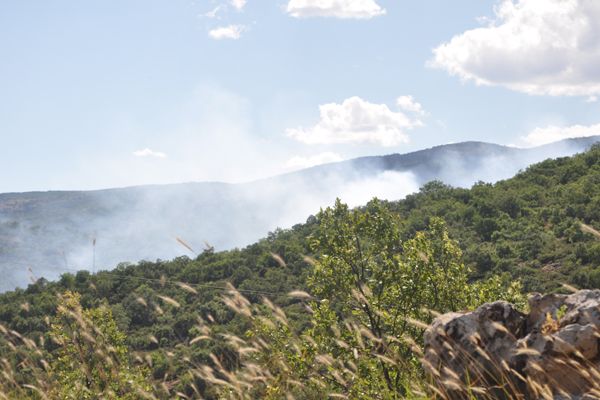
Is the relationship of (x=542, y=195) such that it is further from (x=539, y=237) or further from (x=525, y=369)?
(x=525, y=369)

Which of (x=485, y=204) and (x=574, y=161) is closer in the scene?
(x=485, y=204)

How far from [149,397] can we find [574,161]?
93070 millimetres

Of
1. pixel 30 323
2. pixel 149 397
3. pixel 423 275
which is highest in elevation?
pixel 149 397

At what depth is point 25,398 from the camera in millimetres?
6797

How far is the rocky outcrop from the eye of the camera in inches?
192

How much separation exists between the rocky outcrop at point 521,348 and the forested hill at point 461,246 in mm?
38856

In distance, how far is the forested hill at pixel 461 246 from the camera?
175ft

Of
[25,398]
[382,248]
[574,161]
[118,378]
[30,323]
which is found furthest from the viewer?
[574,161]

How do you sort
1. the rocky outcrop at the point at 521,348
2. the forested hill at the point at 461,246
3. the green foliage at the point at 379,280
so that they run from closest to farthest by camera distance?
the rocky outcrop at the point at 521,348
the green foliage at the point at 379,280
the forested hill at the point at 461,246

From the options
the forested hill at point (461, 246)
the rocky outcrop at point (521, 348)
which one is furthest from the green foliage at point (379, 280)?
the forested hill at point (461, 246)

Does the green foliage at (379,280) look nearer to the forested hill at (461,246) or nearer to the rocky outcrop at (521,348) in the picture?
the rocky outcrop at (521,348)

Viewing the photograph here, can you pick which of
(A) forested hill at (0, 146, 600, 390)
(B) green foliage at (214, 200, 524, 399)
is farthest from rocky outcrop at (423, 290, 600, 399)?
(A) forested hill at (0, 146, 600, 390)

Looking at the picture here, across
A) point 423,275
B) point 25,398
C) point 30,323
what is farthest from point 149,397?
point 30,323

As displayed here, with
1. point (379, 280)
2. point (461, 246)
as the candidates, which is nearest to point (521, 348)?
point (379, 280)
